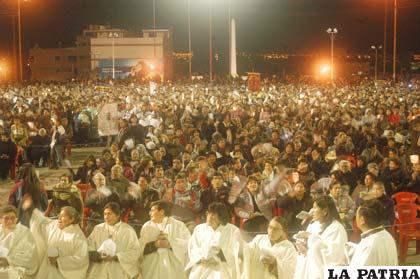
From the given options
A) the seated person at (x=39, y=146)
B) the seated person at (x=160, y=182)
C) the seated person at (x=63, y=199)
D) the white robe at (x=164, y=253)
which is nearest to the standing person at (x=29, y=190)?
the seated person at (x=63, y=199)

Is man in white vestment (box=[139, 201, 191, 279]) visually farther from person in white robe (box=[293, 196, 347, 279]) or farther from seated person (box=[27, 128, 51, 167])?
seated person (box=[27, 128, 51, 167])

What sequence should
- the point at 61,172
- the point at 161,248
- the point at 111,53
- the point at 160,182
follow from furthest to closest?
the point at 111,53
the point at 61,172
the point at 160,182
the point at 161,248

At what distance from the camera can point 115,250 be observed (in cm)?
731

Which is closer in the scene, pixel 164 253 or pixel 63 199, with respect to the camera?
pixel 164 253

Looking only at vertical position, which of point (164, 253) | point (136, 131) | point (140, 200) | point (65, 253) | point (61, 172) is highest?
point (136, 131)

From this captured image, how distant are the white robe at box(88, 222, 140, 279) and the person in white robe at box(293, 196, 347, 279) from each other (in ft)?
5.65

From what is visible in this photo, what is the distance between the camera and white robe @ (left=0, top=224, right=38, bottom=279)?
704 centimetres

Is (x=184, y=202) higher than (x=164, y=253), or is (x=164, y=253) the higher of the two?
(x=184, y=202)

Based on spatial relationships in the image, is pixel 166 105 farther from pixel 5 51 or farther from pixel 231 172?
pixel 5 51

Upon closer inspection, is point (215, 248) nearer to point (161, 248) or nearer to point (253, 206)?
point (161, 248)

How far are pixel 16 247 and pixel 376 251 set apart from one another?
356cm

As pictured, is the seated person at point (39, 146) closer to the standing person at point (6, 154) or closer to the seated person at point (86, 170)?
the standing person at point (6, 154)

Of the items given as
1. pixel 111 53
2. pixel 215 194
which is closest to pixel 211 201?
pixel 215 194

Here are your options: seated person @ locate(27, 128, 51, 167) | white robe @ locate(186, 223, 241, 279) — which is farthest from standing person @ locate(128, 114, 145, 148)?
white robe @ locate(186, 223, 241, 279)
